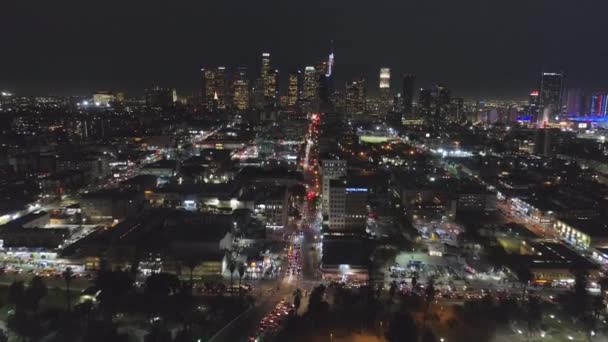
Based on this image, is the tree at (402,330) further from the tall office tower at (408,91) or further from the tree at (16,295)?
the tall office tower at (408,91)

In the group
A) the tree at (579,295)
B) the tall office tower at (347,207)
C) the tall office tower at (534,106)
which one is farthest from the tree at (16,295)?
the tall office tower at (534,106)

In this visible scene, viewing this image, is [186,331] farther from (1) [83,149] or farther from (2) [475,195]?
(1) [83,149]

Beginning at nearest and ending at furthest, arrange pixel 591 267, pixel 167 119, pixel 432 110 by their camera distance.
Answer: pixel 591 267
pixel 167 119
pixel 432 110

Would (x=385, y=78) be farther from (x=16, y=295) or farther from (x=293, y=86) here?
(x=16, y=295)

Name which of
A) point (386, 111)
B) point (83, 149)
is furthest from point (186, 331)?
point (386, 111)

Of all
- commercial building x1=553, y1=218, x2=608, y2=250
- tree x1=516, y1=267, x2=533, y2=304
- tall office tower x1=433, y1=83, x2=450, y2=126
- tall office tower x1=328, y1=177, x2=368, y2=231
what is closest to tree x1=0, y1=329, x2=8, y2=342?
tall office tower x1=328, y1=177, x2=368, y2=231

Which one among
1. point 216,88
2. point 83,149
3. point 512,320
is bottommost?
point 512,320

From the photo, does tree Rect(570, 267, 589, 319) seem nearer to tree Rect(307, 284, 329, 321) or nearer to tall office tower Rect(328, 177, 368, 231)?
tree Rect(307, 284, 329, 321)

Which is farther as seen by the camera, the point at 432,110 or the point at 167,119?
the point at 432,110
